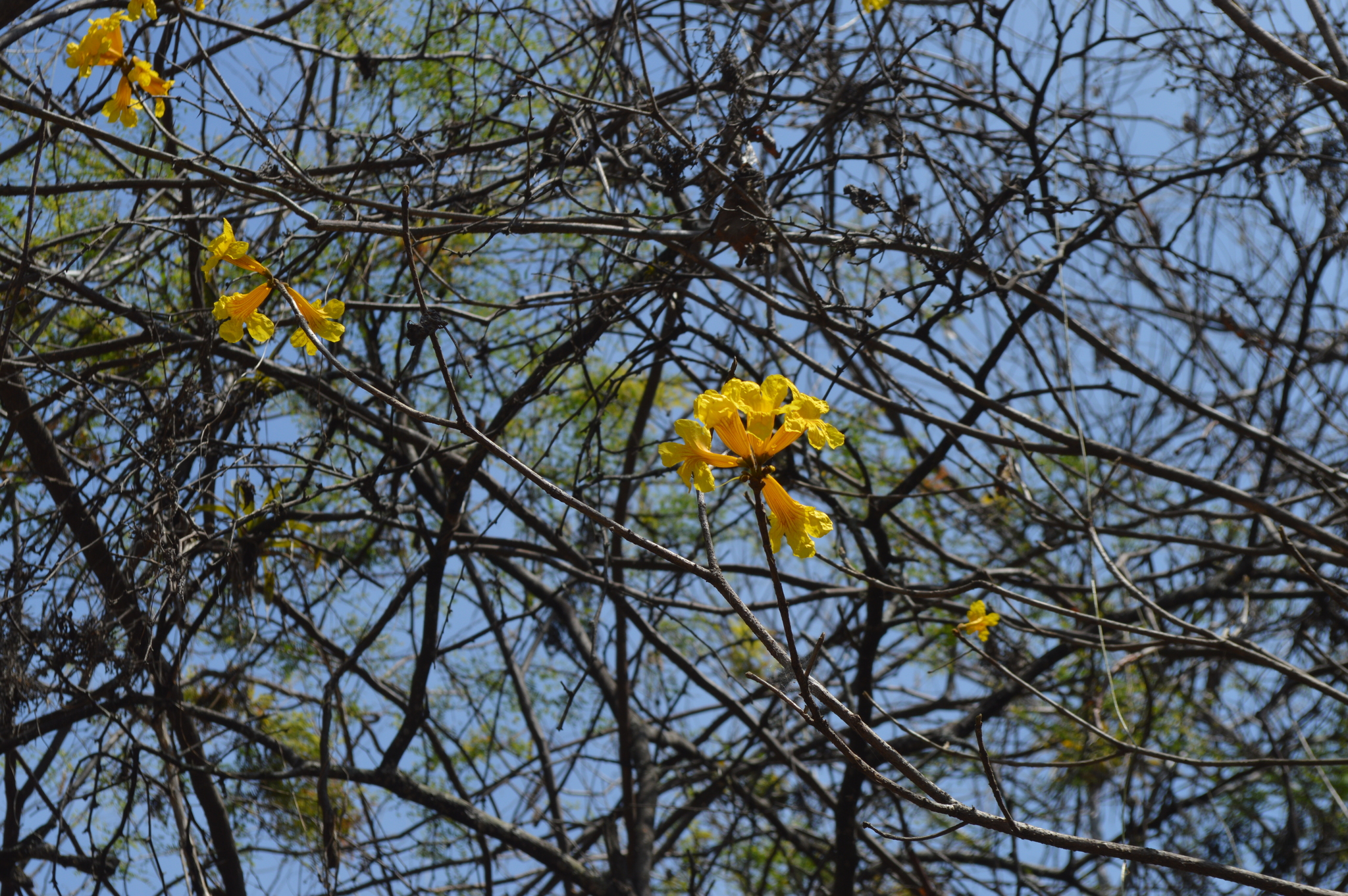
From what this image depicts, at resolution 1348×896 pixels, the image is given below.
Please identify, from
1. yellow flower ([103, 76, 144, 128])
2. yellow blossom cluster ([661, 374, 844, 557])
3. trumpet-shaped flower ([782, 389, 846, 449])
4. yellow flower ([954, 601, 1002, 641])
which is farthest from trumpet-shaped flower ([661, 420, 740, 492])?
yellow flower ([103, 76, 144, 128])

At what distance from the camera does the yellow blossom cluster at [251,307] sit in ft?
6.51

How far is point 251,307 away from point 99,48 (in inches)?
40.4

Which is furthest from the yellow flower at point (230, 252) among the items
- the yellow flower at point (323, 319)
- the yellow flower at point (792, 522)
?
the yellow flower at point (792, 522)

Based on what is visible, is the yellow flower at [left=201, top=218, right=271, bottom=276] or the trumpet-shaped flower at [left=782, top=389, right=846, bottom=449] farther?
the yellow flower at [left=201, top=218, right=271, bottom=276]

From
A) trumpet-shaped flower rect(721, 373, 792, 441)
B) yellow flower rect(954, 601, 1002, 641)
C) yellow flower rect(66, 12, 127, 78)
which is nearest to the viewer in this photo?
trumpet-shaped flower rect(721, 373, 792, 441)

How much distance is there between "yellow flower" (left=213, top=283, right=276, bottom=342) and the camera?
1.99 metres

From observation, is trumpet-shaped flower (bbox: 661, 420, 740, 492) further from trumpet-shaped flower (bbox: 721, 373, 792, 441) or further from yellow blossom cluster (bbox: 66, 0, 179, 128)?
yellow blossom cluster (bbox: 66, 0, 179, 128)

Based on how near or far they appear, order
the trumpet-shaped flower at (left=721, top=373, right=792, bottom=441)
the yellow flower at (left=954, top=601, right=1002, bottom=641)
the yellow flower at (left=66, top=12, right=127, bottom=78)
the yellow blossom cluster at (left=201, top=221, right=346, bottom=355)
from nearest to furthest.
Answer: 1. the trumpet-shaped flower at (left=721, top=373, right=792, bottom=441)
2. the yellow blossom cluster at (left=201, top=221, right=346, bottom=355)
3. the yellow flower at (left=66, top=12, right=127, bottom=78)
4. the yellow flower at (left=954, top=601, right=1002, bottom=641)

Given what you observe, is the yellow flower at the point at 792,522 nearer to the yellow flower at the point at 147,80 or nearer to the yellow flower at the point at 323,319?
the yellow flower at the point at 323,319

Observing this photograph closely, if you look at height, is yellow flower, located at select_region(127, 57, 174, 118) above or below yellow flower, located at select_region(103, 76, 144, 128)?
above

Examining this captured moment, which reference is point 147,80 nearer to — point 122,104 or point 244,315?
point 122,104

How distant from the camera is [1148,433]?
4.50 m

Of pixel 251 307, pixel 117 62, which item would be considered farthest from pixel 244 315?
pixel 117 62

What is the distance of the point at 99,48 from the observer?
2570mm
